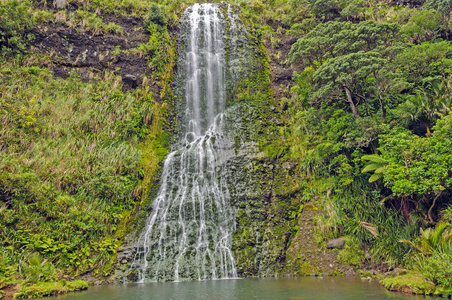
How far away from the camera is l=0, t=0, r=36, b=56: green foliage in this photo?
1706 centimetres

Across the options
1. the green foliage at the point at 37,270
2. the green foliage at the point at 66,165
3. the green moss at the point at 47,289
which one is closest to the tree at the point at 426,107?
the green foliage at the point at 66,165

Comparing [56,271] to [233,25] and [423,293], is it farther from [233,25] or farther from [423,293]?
[233,25]

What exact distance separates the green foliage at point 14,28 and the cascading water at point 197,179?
10.1 metres

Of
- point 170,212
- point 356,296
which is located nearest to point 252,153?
point 170,212

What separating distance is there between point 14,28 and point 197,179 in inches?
606

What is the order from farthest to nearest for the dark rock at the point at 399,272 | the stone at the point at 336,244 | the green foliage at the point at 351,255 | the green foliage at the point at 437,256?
the stone at the point at 336,244 < the green foliage at the point at 351,255 < the dark rock at the point at 399,272 < the green foliage at the point at 437,256

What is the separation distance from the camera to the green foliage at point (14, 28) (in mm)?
17062

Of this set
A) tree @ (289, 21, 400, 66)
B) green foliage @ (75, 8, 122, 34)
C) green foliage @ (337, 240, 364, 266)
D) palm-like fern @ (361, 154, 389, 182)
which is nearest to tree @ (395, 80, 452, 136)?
palm-like fern @ (361, 154, 389, 182)

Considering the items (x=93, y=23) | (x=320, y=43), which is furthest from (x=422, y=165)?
(x=93, y=23)

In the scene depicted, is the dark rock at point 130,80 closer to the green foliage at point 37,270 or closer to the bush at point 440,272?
the green foliage at point 37,270

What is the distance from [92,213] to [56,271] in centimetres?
267

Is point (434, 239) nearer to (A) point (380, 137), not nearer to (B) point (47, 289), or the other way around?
(A) point (380, 137)

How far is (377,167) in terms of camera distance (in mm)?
11469

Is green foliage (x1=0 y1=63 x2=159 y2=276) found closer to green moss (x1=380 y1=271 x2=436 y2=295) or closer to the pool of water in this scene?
the pool of water
